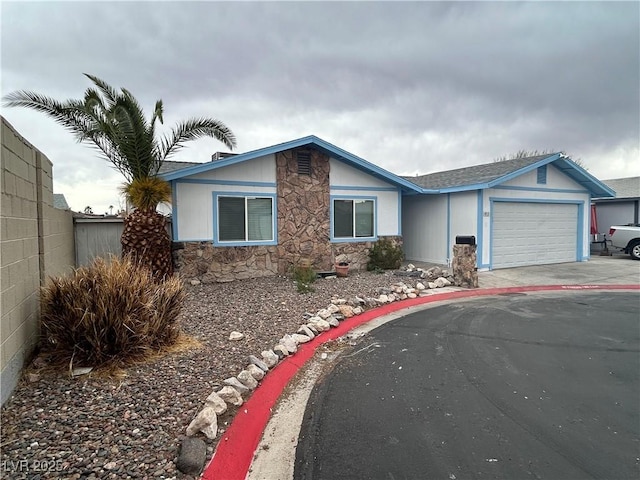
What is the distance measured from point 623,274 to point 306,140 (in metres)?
11.5

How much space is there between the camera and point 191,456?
2623 millimetres

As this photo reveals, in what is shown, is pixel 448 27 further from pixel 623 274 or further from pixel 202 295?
pixel 623 274

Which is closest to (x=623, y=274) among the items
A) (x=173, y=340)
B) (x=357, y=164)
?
(x=357, y=164)

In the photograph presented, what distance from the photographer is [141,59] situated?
8.99 m

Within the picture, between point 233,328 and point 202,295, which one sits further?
point 202,295

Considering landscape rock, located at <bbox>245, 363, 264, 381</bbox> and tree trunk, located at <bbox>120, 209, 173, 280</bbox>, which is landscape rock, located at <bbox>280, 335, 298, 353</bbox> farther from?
tree trunk, located at <bbox>120, 209, 173, 280</bbox>

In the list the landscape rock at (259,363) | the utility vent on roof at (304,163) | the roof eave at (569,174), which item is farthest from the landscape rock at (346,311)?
the roof eave at (569,174)

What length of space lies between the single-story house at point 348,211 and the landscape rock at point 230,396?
6701 millimetres

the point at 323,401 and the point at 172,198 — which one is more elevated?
the point at 172,198

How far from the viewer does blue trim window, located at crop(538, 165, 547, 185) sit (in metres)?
13.8

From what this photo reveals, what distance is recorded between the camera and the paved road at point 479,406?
8.91 feet

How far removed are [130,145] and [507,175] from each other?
1154 cm

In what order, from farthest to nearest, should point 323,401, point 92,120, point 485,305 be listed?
point 92,120
point 485,305
point 323,401

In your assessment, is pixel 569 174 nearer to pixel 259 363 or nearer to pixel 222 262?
pixel 222 262
